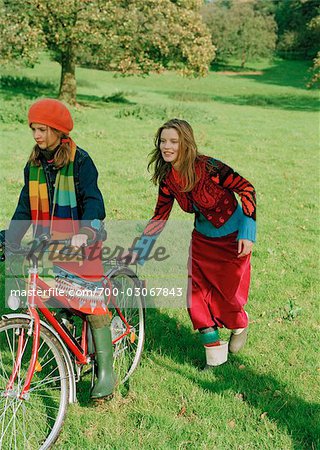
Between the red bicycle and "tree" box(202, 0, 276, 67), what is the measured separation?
69012 millimetres

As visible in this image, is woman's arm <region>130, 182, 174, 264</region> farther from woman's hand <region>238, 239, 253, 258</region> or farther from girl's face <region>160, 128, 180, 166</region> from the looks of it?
woman's hand <region>238, 239, 253, 258</region>

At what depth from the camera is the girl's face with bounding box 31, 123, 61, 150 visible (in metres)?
3.52

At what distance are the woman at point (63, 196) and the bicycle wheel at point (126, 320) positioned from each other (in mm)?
486

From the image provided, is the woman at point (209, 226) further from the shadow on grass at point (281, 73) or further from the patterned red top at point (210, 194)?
the shadow on grass at point (281, 73)

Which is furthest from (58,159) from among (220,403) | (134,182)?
(134,182)

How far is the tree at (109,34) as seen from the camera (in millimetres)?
21734

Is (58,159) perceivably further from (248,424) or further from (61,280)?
(248,424)

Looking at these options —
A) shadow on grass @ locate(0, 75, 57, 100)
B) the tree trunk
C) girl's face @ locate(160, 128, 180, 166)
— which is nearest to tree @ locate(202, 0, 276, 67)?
shadow on grass @ locate(0, 75, 57, 100)

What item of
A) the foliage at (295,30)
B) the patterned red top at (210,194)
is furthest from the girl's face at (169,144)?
the foliage at (295,30)

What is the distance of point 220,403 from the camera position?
4.04m

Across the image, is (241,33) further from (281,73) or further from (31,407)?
(31,407)

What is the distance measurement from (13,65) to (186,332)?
2036 centimetres

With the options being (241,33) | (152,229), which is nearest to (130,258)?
(152,229)

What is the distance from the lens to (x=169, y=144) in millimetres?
3965
